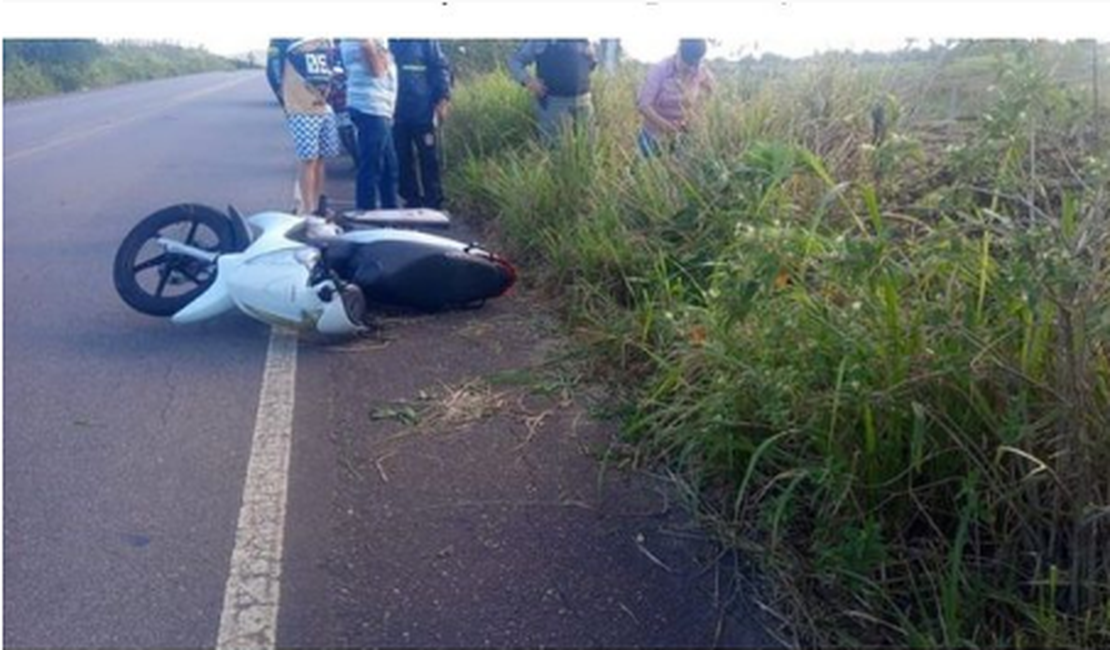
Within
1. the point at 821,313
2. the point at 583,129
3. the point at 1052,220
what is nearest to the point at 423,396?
the point at 821,313

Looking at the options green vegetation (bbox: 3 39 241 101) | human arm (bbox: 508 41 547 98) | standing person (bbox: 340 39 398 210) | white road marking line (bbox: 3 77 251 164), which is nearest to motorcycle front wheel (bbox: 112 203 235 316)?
standing person (bbox: 340 39 398 210)

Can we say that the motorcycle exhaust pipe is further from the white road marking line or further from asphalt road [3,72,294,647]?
the white road marking line

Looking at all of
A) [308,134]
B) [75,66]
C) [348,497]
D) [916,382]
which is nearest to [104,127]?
[308,134]

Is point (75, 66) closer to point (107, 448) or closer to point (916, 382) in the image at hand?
point (107, 448)

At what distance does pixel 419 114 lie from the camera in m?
9.52

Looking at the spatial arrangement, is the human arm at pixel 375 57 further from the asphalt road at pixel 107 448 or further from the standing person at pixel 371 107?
the asphalt road at pixel 107 448

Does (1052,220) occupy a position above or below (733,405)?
above

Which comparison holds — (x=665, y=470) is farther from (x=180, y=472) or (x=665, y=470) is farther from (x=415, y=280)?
(x=415, y=280)

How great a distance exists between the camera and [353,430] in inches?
194

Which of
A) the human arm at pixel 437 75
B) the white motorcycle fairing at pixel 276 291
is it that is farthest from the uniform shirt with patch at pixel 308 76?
the white motorcycle fairing at pixel 276 291

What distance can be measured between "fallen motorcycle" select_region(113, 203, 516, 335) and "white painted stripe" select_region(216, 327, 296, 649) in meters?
0.51

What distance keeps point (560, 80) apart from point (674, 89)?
4.98ft

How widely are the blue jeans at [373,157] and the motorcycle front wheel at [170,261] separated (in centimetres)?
230

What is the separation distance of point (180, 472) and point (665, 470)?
1757 millimetres
